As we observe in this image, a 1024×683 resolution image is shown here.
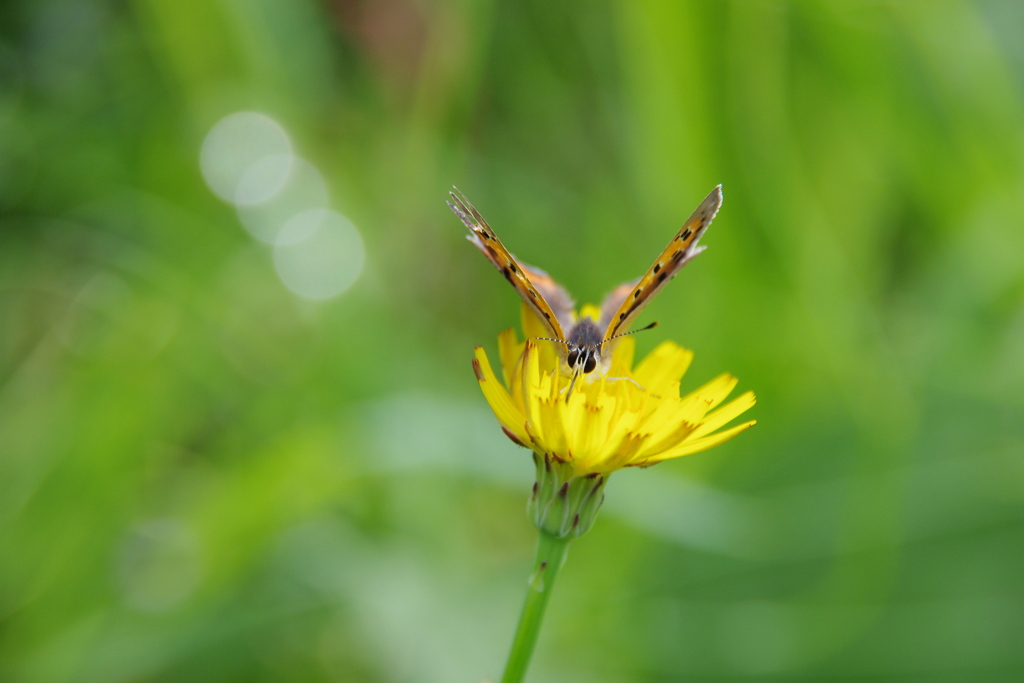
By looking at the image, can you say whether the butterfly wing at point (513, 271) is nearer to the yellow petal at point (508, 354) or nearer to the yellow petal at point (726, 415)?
the yellow petal at point (508, 354)

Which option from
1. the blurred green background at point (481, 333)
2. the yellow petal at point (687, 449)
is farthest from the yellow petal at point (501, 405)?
the blurred green background at point (481, 333)

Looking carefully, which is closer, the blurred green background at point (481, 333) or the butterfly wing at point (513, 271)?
the butterfly wing at point (513, 271)

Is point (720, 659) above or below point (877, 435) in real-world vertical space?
below

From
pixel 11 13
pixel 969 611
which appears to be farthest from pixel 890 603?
pixel 11 13

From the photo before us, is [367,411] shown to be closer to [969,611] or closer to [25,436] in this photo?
[25,436]

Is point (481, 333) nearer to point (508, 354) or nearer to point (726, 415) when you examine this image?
point (508, 354)

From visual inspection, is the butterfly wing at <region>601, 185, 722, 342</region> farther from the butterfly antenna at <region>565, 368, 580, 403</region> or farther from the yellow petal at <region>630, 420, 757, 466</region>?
the yellow petal at <region>630, 420, 757, 466</region>

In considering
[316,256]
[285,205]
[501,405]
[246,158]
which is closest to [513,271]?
[501,405]
